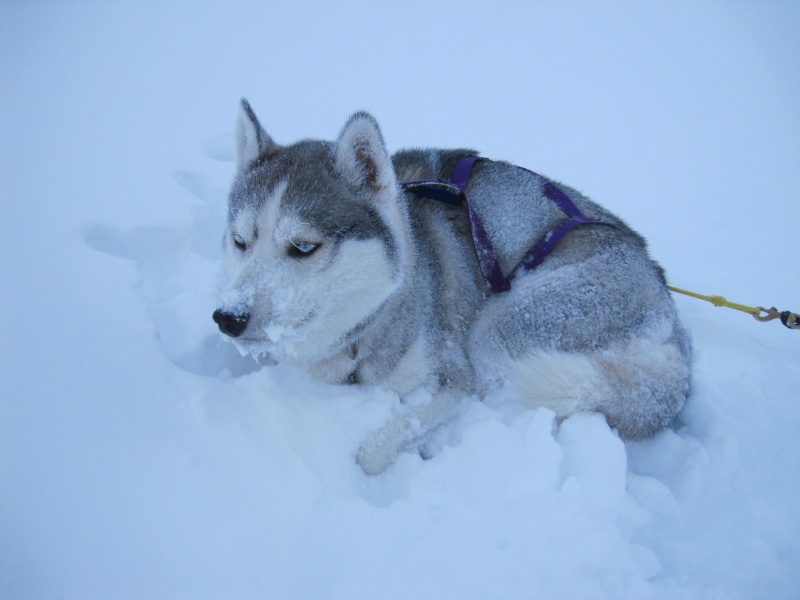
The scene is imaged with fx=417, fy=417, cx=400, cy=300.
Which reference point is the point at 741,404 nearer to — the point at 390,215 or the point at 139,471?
the point at 390,215

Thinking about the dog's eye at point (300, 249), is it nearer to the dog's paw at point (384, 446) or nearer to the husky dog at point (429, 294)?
the husky dog at point (429, 294)

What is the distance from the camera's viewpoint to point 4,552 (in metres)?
1.40

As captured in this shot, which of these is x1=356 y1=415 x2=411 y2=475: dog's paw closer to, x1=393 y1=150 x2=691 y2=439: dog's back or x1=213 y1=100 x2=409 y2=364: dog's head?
x1=213 y1=100 x2=409 y2=364: dog's head

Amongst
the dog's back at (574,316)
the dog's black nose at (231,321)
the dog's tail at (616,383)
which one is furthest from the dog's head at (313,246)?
the dog's tail at (616,383)

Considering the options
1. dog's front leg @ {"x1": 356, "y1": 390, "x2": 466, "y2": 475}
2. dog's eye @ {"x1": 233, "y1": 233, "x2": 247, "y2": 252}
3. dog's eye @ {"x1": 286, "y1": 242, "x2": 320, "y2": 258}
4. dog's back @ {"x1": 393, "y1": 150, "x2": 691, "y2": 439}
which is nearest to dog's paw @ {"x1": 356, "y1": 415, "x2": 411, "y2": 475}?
dog's front leg @ {"x1": 356, "y1": 390, "x2": 466, "y2": 475}

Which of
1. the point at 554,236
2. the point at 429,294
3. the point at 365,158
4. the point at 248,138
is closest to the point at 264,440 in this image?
the point at 429,294

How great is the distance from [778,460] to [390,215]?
2337mm

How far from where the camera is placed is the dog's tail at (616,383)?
2070 millimetres

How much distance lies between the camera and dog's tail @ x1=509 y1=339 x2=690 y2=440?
2.07 meters

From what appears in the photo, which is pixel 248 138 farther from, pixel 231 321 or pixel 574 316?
pixel 574 316

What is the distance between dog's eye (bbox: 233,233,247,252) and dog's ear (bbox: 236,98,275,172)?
1.91ft

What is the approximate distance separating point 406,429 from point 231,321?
3.48 feet

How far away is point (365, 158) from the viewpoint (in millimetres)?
2113

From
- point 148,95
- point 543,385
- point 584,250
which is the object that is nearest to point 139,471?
point 543,385
